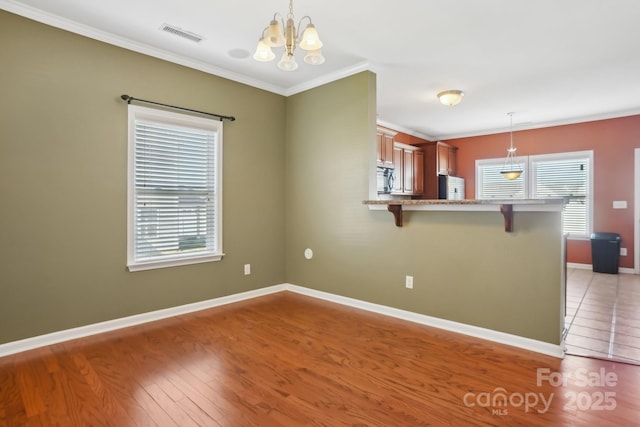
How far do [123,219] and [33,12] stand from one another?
69.7 inches

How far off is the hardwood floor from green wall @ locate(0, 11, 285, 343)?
1.23 feet

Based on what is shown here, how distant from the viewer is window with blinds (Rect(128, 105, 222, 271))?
10.8 ft

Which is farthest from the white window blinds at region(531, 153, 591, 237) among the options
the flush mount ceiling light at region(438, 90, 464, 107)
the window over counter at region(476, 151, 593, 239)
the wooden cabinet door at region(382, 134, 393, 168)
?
the flush mount ceiling light at region(438, 90, 464, 107)

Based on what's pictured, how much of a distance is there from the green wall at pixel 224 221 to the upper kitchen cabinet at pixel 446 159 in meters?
3.67

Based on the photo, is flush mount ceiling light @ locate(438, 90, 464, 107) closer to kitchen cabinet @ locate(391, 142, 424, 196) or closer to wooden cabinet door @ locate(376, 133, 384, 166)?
wooden cabinet door @ locate(376, 133, 384, 166)

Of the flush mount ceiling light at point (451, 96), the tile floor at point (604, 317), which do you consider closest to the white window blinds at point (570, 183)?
the tile floor at point (604, 317)

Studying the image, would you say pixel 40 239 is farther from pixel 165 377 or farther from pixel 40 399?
pixel 165 377

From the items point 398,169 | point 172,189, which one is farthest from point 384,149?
point 172,189

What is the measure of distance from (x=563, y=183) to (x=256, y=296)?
19.3ft

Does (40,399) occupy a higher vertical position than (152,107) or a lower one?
lower

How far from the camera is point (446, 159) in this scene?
7227mm

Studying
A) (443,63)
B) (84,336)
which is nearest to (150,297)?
(84,336)

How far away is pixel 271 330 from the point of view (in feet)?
10.3

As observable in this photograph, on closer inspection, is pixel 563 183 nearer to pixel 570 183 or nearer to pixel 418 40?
pixel 570 183
